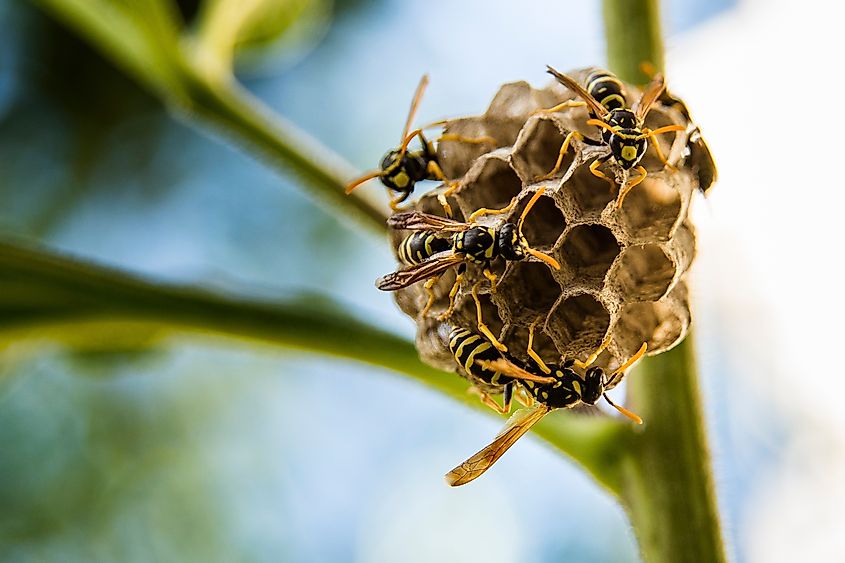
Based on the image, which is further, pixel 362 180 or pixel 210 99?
pixel 210 99

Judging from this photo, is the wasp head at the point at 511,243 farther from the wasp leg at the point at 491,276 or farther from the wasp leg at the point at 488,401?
the wasp leg at the point at 488,401

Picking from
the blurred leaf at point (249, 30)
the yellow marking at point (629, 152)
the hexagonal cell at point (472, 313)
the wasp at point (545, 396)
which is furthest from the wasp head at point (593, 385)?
the blurred leaf at point (249, 30)

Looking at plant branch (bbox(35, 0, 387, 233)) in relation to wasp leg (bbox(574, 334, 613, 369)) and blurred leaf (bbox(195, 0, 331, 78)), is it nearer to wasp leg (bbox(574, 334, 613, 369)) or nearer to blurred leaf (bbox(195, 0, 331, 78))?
blurred leaf (bbox(195, 0, 331, 78))

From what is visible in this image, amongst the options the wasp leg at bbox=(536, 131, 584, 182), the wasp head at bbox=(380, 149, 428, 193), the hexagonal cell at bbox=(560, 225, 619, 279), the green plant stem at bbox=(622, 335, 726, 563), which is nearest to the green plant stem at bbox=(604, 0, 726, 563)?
the green plant stem at bbox=(622, 335, 726, 563)

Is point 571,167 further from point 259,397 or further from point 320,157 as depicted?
point 259,397

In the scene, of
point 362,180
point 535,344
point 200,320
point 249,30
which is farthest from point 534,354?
point 249,30

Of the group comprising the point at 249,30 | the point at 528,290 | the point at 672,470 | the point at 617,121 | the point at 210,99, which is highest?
the point at 249,30

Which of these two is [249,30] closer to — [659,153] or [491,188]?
[491,188]
